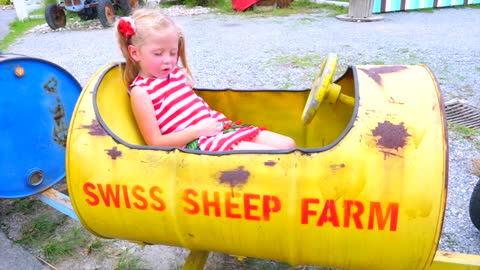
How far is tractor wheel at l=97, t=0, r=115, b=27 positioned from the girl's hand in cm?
655

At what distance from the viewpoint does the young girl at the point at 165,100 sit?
1.61 meters

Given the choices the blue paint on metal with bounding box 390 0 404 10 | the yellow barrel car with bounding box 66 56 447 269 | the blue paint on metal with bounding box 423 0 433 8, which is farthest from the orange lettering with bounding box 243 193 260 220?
the blue paint on metal with bounding box 423 0 433 8

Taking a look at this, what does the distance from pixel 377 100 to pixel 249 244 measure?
0.57m

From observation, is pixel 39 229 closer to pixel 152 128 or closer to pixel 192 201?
pixel 152 128

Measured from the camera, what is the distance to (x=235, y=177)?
125 cm

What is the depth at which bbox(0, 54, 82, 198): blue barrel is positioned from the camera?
1.98 meters

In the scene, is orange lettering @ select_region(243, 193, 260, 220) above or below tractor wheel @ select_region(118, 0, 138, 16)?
below

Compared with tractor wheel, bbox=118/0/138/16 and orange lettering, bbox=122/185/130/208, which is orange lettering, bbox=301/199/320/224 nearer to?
orange lettering, bbox=122/185/130/208

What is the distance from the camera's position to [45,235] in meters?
2.06

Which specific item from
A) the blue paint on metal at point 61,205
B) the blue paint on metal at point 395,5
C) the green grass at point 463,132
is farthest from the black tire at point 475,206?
the blue paint on metal at point 395,5

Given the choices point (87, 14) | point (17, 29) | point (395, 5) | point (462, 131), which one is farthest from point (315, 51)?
point (17, 29)

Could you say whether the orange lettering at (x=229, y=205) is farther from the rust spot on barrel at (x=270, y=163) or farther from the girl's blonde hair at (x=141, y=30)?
the girl's blonde hair at (x=141, y=30)

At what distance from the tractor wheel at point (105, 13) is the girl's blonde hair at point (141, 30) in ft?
20.8

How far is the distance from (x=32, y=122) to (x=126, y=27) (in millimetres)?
788
